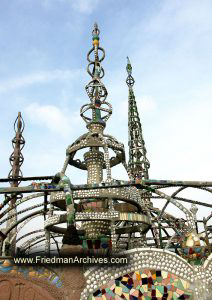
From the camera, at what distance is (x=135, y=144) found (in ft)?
99.8

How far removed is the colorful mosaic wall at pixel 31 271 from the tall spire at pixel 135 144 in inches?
788

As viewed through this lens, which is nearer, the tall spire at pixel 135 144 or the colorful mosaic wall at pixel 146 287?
the colorful mosaic wall at pixel 146 287

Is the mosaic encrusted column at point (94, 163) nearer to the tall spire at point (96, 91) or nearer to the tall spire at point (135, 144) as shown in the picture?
the tall spire at point (96, 91)

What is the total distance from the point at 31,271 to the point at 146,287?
8.31 ft

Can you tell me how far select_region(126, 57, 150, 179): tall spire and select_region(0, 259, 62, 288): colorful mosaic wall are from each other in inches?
788

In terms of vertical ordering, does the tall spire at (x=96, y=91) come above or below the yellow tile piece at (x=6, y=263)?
above

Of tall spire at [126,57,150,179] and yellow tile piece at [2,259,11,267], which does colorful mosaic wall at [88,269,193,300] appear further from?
tall spire at [126,57,150,179]

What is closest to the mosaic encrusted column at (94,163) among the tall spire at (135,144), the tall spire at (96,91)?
the tall spire at (96,91)

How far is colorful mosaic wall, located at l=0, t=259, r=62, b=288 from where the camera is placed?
279 inches

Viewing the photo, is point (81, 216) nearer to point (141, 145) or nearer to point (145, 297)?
point (145, 297)

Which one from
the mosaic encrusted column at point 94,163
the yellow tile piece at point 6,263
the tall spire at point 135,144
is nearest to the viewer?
the yellow tile piece at point 6,263

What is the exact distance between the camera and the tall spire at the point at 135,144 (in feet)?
94.0

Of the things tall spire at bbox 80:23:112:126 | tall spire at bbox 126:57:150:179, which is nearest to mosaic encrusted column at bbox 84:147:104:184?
tall spire at bbox 80:23:112:126

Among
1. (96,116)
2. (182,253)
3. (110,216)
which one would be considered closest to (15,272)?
(110,216)
